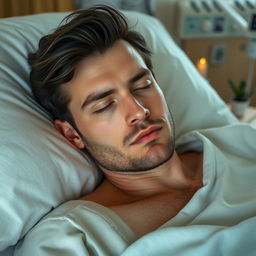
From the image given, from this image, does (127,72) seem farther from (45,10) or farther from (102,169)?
(45,10)

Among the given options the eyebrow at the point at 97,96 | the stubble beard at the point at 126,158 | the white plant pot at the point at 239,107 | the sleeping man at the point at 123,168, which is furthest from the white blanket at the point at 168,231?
the white plant pot at the point at 239,107

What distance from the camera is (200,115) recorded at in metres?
1.21

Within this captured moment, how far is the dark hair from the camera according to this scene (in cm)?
88

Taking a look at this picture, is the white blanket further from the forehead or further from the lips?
the forehead

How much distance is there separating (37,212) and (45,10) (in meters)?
0.85

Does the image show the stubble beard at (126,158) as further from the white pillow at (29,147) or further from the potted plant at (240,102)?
the potted plant at (240,102)

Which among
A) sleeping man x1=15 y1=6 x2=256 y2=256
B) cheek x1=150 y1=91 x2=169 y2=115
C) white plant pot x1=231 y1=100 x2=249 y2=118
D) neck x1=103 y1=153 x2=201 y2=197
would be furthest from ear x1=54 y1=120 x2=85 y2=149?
white plant pot x1=231 y1=100 x2=249 y2=118

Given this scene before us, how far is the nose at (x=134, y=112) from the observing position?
859 millimetres

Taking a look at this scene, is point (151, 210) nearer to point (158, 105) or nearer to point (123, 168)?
point (123, 168)

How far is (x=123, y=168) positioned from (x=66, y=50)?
1.06 feet

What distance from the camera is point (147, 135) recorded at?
2.91 feet

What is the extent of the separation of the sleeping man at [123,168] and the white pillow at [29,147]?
3 centimetres

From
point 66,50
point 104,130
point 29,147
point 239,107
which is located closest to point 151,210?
point 104,130

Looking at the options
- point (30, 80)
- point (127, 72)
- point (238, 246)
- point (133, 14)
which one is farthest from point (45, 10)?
point (238, 246)
